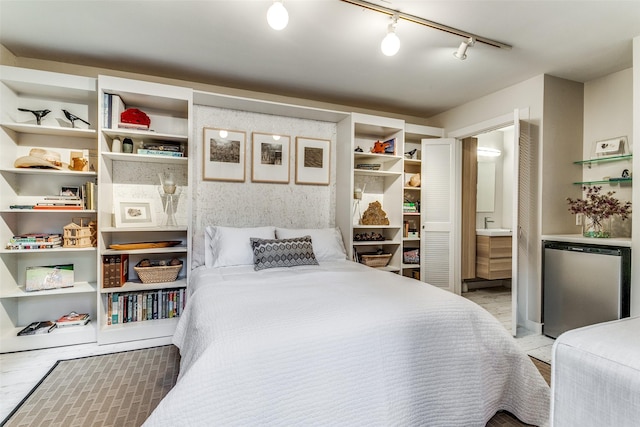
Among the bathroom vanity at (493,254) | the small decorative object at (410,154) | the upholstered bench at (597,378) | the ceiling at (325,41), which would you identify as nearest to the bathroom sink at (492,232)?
the bathroom vanity at (493,254)

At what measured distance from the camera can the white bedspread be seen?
1.21 metres

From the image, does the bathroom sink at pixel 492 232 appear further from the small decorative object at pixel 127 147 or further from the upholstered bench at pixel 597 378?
the small decorative object at pixel 127 147

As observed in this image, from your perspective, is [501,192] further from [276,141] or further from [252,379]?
[252,379]

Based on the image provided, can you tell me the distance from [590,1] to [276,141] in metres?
2.75

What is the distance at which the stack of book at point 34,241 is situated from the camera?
2512mm

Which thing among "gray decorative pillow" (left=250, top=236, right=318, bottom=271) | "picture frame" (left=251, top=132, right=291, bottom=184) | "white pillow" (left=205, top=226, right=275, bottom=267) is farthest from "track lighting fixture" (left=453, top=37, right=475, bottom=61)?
"white pillow" (left=205, top=226, right=275, bottom=267)

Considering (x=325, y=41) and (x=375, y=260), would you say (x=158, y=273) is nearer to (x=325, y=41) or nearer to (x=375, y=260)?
(x=375, y=260)

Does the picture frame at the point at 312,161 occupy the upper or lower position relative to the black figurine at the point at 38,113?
lower

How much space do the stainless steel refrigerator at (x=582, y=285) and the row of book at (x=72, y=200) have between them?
4.26 metres

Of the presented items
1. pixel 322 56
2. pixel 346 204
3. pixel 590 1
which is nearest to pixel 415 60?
pixel 322 56

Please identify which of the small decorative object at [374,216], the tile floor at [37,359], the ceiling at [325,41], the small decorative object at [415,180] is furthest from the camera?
the small decorative object at [415,180]

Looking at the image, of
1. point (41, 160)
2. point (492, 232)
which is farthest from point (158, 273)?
point (492, 232)

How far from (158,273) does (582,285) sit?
149 inches

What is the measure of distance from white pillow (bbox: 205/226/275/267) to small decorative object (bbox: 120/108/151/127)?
44.6 inches
